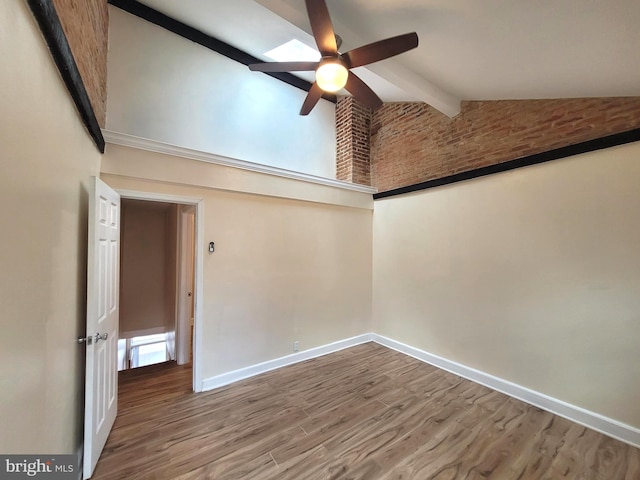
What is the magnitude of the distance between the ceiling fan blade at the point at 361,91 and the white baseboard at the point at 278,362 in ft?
10.8

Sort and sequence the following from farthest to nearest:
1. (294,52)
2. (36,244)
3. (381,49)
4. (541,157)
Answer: (294,52)
(541,157)
(381,49)
(36,244)

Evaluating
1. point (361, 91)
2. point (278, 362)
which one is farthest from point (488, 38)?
point (278, 362)

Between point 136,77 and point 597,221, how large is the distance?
5.09 m

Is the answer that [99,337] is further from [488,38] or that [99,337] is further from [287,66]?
[488,38]

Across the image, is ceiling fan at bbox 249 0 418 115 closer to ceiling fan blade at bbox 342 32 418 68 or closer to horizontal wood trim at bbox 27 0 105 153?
ceiling fan blade at bbox 342 32 418 68

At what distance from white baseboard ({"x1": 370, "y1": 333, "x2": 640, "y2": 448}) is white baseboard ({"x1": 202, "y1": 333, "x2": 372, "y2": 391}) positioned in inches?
35.6

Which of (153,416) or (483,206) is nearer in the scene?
(153,416)

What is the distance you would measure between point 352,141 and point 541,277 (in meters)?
3.37

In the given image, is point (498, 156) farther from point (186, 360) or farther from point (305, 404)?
point (186, 360)

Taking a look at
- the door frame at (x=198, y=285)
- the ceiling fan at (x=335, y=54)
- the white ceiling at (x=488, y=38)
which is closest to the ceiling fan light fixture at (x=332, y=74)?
the ceiling fan at (x=335, y=54)

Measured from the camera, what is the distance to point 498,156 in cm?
319

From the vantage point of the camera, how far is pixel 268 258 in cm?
352

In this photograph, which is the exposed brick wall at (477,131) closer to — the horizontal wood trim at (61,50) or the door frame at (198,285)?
the door frame at (198,285)

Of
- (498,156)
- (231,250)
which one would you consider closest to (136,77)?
(231,250)
